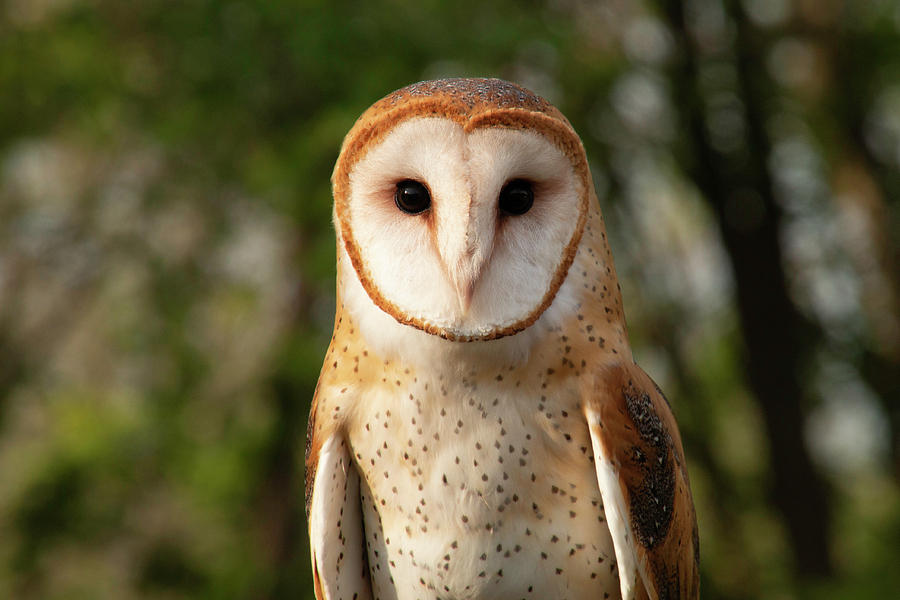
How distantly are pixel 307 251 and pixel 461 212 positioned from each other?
3552 mm

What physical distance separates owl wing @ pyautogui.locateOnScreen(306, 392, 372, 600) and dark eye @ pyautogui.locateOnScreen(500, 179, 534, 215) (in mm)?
531

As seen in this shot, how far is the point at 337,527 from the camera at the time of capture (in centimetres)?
172

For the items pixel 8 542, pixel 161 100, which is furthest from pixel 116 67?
pixel 8 542

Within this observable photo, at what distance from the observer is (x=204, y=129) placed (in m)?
5.08

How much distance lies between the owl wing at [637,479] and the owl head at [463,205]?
8.6 inches

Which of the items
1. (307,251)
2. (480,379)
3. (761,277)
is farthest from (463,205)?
(761,277)

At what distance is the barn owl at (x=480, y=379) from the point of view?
145 cm

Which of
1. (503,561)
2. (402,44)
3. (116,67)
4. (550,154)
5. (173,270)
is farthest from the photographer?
(173,270)

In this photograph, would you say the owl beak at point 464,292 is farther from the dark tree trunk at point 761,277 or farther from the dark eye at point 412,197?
the dark tree trunk at point 761,277

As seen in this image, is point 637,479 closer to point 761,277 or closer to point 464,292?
point 464,292

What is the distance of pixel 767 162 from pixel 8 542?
6.00m

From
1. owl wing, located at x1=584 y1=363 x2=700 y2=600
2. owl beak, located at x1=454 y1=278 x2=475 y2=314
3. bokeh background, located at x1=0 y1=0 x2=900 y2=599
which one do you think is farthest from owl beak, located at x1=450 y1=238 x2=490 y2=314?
bokeh background, located at x1=0 y1=0 x2=900 y2=599

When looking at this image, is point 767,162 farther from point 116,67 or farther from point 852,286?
point 116,67

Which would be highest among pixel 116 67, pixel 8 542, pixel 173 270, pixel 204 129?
pixel 116 67
